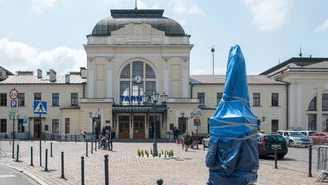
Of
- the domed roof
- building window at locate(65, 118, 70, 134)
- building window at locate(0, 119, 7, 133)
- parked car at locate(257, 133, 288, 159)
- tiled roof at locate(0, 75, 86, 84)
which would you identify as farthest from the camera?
tiled roof at locate(0, 75, 86, 84)

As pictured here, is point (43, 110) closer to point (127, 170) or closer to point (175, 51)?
point (127, 170)

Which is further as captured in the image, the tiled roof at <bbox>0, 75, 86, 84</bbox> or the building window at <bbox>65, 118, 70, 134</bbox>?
the tiled roof at <bbox>0, 75, 86, 84</bbox>

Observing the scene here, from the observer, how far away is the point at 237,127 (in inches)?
327

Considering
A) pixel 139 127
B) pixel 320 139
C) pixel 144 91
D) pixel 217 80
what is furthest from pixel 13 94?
pixel 217 80

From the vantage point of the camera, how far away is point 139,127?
169ft

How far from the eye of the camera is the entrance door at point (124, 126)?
5128 cm

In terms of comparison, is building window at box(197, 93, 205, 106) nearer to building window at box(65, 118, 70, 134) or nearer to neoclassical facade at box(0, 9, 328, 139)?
neoclassical facade at box(0, 9, 328, 139)

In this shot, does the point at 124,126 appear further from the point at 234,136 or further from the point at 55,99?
the point at 234,136

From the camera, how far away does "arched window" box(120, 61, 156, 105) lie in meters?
53.1

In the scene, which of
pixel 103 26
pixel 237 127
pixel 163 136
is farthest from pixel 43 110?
pixel 103 26

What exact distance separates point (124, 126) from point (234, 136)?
43.8 metres

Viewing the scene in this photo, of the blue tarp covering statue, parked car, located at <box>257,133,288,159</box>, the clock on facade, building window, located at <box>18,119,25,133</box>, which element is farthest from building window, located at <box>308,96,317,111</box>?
the blue tarp covering statue

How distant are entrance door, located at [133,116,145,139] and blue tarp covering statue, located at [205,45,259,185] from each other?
42854mm

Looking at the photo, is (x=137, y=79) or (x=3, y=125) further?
(x=3, y=125)
